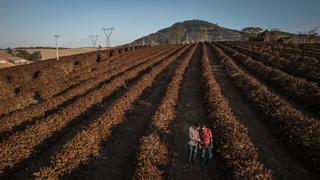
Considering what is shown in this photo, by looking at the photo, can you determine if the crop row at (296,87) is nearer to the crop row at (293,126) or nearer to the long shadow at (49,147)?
the crop row at (293,126)

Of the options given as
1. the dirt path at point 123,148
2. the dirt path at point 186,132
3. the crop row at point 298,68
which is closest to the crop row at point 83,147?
the dirt path at point 123,148

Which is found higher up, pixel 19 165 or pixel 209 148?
pixel 209 148

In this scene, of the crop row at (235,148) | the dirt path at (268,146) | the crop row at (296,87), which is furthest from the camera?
the crop row at (296,87)

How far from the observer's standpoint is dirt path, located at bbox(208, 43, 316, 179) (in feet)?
40.5

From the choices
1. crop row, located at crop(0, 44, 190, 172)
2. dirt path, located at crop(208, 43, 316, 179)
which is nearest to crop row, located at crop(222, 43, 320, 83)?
dirt path, located at crop(208, 43, 316, 179)

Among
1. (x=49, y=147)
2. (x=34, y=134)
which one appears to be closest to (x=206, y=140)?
(x=49, y=147)

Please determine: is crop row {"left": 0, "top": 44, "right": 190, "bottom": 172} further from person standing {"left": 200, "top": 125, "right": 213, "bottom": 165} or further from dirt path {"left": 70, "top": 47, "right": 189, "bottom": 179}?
person standing {"left": 200, "top": 125, "right": 213, "bottom": 165}

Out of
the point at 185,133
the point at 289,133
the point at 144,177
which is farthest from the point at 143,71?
the point at 144,177

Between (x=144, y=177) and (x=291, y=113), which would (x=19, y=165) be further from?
(x=291, y=113)

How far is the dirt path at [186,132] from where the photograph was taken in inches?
499

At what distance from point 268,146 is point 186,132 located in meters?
4.34

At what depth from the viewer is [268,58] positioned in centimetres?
4419

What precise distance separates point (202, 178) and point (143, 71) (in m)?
30.3

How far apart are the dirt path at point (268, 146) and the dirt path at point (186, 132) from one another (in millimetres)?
2098
